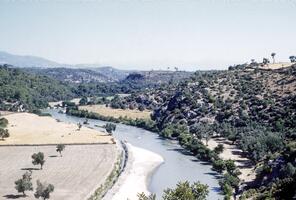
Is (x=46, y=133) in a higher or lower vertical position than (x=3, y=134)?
lower

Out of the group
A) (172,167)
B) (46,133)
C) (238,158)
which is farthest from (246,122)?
(46,133)

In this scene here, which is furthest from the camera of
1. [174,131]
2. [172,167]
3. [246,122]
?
[174,131]

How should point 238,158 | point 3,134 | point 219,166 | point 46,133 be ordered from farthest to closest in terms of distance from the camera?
1. point 46,133
2. point 3,134
3. point 238,158
4. point 219,166

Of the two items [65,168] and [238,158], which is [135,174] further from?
[238,158]

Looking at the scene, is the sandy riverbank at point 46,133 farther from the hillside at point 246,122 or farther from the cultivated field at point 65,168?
the hillside at point 246,122

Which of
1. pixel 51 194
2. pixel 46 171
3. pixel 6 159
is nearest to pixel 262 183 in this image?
pixel 51 194

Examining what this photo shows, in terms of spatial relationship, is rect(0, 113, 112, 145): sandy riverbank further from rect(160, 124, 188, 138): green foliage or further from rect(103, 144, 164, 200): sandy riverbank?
rect(160, 124, 188, 138): green foliage
